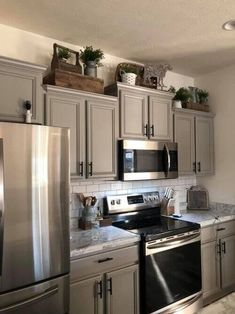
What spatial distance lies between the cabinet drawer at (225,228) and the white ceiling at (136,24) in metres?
1.85

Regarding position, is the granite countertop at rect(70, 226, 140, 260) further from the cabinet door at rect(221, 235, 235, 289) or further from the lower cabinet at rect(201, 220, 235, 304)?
the cabinet door at rect(221, 235, 235, 289)

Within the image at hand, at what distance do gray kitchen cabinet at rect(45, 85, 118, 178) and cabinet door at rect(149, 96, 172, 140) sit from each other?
1.48 ft

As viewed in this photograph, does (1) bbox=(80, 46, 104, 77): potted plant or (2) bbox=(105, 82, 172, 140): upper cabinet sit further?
(2) bbox=(105, 82, 172, 140): upper cabinet

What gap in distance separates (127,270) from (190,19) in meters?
2.07

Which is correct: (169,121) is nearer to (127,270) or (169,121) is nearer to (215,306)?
(127,270)

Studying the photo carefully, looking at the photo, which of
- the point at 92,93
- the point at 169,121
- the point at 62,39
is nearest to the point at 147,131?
the point at 169,121

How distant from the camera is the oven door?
7.35 ft

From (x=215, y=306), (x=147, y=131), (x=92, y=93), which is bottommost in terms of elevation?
(x=215, y=306)

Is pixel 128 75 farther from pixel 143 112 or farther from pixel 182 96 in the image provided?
pixel 182 96

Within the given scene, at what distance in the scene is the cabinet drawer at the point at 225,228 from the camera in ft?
9.64

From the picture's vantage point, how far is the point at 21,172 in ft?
5.06

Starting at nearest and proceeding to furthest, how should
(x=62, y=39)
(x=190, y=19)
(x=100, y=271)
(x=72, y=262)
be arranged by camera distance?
(x=72, y=262) → (x=100, y=271) → (x=190, y=19) → (x=62, y=39)

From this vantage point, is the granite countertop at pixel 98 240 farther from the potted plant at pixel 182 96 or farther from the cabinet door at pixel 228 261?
the potted plant at pixel 182 96

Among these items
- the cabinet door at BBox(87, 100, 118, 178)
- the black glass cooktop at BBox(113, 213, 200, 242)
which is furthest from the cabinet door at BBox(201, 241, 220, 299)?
the cabinet door at BBox(87, 100, 118, 178)
